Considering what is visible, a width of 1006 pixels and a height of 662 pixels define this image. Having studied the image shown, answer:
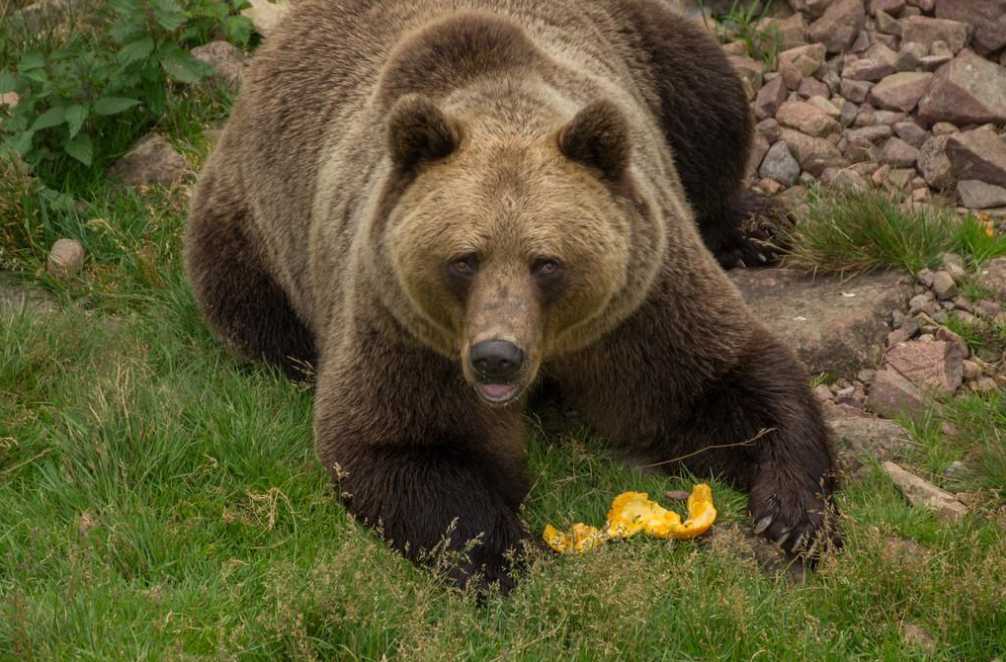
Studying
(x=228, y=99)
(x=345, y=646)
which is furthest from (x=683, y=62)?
(x=345, y=646)

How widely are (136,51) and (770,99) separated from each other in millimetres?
3209

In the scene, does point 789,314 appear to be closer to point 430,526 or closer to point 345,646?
point 430,526

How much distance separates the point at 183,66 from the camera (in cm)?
738

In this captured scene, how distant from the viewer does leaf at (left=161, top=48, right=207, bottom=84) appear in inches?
289

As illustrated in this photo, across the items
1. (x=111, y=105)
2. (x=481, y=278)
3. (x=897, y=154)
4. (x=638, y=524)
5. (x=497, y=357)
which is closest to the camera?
(x=497, y=357)

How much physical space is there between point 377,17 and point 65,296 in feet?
6.43

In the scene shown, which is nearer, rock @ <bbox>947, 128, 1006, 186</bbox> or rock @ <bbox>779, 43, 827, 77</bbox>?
rock @ <bbox>947, 128, 1006, 186</bbox>

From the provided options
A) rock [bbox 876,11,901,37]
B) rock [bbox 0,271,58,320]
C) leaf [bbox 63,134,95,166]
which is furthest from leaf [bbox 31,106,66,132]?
rock [bbox 876,11,901,37]

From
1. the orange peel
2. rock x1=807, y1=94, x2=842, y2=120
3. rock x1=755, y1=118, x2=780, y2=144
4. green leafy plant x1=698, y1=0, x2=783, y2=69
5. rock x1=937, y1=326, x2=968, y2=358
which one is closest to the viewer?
the orange peel

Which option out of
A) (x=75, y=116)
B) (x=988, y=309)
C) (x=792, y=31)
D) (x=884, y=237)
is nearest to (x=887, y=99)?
(x=792, y=31)

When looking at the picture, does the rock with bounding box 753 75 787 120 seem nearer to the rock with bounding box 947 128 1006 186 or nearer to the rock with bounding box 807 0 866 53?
the rock with bounding box 807 0 866 53

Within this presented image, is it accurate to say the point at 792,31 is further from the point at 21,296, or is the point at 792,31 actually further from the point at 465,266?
the point at 21,296

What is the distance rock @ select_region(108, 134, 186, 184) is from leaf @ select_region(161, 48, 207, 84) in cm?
41

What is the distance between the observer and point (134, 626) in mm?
4492
